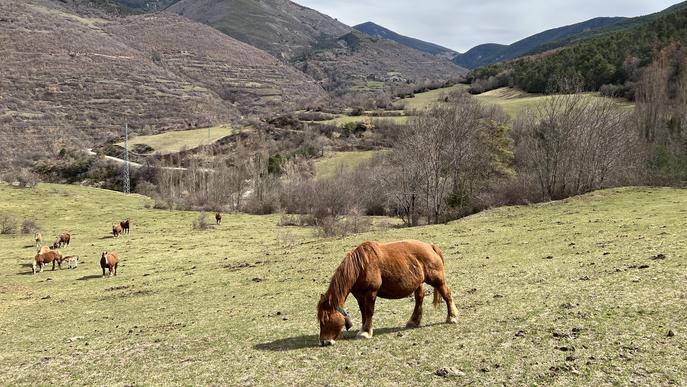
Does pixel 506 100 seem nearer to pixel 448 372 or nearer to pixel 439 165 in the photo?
pixel 439 165

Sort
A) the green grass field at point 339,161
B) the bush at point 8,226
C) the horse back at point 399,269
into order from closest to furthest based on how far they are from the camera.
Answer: the horse back at point 399,269 < the bush at point 8,226 < the green grass field at point 339,161

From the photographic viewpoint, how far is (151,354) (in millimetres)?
11812

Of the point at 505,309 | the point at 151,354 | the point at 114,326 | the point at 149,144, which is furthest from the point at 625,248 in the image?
the point at 149,144

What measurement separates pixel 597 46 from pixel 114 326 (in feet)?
465

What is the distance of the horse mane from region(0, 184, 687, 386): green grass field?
1090mm

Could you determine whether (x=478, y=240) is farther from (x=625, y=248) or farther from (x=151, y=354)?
(x=151, y=354)

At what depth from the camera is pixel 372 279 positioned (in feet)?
33.3

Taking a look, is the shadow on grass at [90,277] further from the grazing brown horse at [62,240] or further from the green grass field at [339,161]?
the green grass field at [339,161]

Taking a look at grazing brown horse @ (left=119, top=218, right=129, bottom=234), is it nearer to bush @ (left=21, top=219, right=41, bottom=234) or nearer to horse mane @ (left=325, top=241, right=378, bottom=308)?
bush @ (left=21, top=219, right=41, bottom=234)

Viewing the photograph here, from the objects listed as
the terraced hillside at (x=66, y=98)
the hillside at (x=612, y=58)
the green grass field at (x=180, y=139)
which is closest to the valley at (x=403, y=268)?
the hillside at (x=612, y=58)

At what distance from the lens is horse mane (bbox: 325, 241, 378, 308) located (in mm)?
9984

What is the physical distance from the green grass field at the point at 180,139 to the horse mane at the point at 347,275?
139367mm

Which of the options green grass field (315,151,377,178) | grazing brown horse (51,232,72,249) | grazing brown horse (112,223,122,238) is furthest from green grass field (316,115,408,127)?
grazing brown horse (51,232,72,249)

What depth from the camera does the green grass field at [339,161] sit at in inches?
3907
